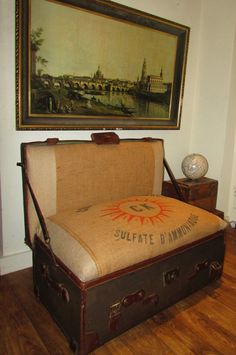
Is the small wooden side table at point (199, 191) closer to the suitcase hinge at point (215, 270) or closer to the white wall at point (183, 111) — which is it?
the white wall at point (183, 111)

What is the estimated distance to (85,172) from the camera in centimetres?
192

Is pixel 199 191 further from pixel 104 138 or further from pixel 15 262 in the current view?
pixel 15 262

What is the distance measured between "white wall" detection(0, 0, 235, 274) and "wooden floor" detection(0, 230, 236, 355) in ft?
1.46

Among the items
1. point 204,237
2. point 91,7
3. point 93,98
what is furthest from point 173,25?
point 204,237

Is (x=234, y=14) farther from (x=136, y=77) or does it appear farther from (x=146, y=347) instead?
(x=146, y=347)

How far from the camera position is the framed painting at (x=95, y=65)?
1.84 meters

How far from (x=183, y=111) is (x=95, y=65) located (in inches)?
46.4

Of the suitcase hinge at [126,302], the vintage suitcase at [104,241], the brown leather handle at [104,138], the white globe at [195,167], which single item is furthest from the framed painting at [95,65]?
the suitcase hinge at [126,302]

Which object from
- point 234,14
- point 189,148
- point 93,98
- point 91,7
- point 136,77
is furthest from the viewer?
point 189,148

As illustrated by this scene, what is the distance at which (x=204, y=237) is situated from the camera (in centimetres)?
177

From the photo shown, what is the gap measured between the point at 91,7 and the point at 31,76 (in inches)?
27.5

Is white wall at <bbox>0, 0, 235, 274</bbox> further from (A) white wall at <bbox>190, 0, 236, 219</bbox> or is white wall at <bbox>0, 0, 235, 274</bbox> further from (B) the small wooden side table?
(B) the small wooden side table

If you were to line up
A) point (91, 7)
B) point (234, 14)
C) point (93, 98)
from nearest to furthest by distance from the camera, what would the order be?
point (91, 7) → point (93, 98) → point (234, 14)

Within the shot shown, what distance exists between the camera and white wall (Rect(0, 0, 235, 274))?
1813 millimetres
